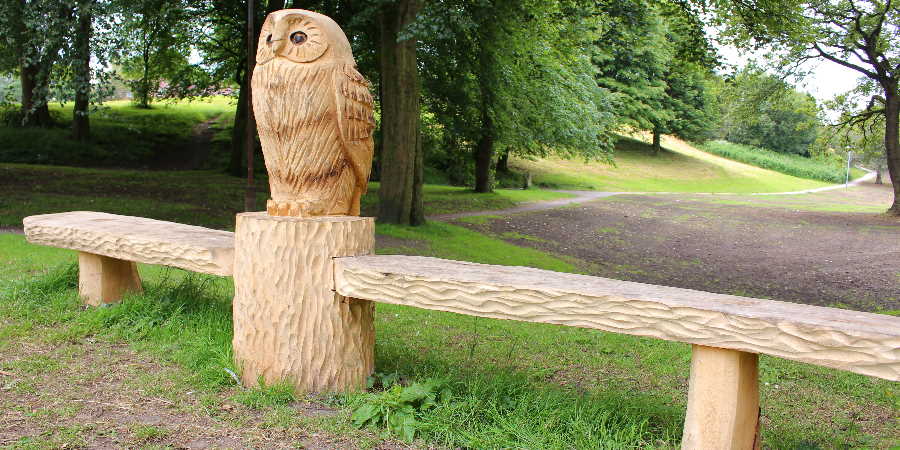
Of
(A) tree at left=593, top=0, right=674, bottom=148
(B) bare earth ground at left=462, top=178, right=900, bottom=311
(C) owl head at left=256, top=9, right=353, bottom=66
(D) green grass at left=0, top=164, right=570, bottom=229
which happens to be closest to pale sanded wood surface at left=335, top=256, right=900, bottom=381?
(C) owl head at left=256, top=9, right=353, bottom=66

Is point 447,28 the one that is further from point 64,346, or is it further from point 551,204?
point 551,204

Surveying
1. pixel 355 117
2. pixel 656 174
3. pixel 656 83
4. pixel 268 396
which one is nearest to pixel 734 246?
pixel 355 117

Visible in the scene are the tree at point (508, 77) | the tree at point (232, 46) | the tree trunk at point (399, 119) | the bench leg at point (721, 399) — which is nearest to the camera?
the bench leg at point (721, 399)

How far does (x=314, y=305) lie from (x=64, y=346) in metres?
2.10

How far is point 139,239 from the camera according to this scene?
14.7 ft

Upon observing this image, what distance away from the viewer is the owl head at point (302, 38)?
4039 millimetres

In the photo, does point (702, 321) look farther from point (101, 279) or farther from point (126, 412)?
point (101, 279)

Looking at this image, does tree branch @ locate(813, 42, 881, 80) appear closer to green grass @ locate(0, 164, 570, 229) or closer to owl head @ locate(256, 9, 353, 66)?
green grass @ locate(0, 164, 570, 229)

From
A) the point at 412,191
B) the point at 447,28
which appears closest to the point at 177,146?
the point at 412,191

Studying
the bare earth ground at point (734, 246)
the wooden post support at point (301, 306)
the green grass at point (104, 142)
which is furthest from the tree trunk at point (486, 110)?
the wooden post support at point (301, 306)

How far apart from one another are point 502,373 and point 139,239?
2.68 metres

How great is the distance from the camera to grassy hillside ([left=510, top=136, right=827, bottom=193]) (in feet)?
103

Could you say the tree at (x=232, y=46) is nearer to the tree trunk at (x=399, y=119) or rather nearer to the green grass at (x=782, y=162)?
the tree trunk at (x=399, y=119)

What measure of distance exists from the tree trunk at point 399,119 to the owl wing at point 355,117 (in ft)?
23.6
